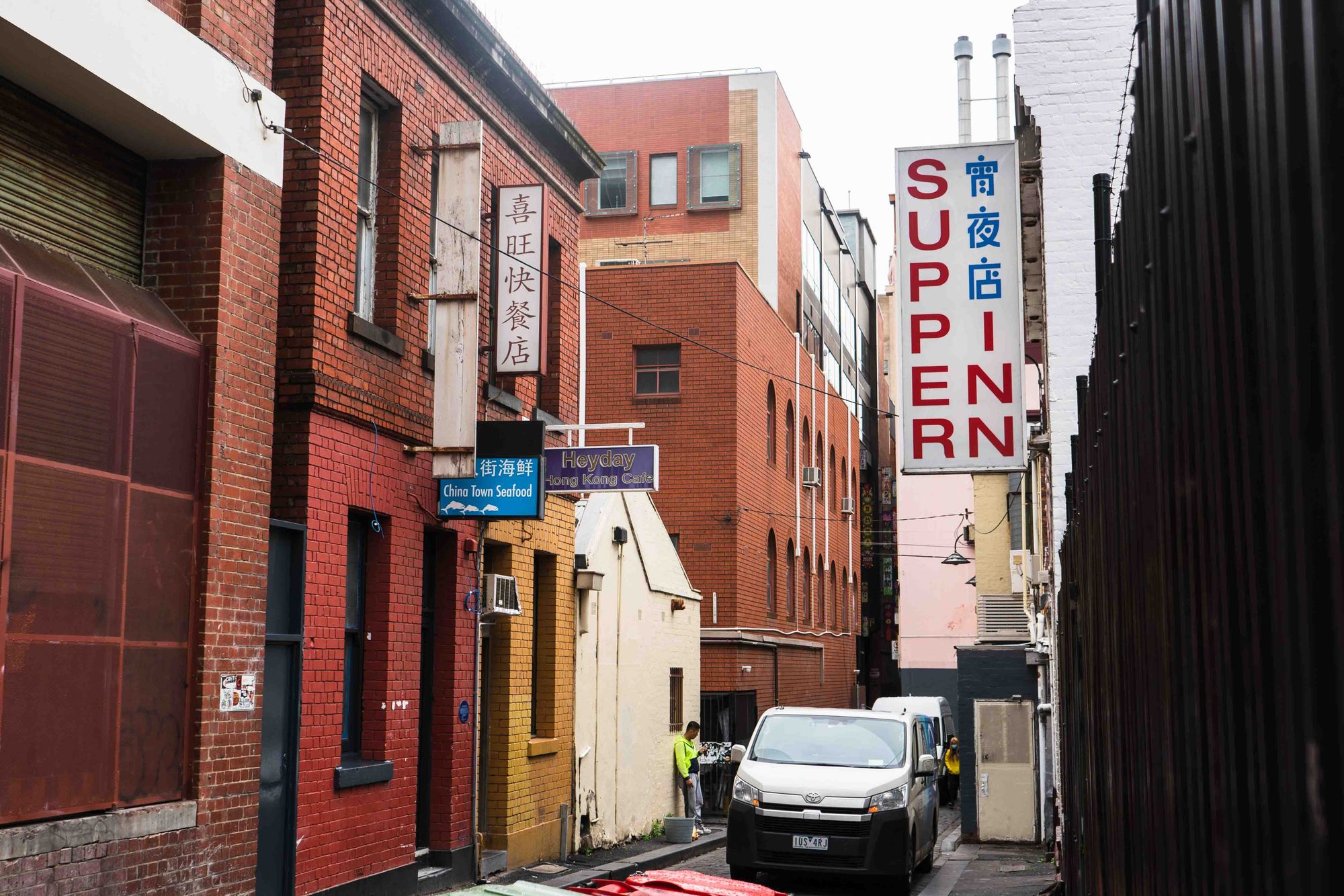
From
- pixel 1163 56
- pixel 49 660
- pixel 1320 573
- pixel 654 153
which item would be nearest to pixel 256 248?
pixel 49 660

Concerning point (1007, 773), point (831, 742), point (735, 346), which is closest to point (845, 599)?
point (735, 346)

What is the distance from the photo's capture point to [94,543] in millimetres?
7973

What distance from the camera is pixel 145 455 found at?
8.49 meters

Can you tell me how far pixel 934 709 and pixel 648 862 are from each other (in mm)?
21677

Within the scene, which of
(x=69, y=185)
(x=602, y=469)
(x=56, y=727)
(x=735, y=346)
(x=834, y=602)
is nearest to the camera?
(x=56, y=727)

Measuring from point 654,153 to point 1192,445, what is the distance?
112 feet

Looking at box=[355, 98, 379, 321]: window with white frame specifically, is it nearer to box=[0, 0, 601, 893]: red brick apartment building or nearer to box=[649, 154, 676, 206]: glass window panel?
box=[0, 0, 601, 893]: red brick apartment building

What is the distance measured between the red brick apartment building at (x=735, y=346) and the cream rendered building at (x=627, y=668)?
592 cm

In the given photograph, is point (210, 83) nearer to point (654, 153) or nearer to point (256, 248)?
point (256, 248)

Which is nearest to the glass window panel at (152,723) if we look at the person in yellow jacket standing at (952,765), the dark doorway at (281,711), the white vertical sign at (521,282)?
the dark doorway at (281,711)

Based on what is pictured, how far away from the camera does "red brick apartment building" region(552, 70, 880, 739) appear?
2888 centimetres

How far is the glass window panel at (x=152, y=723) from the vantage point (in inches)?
324

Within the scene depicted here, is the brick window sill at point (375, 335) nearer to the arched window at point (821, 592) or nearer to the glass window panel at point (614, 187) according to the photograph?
the glass window panel at point (614, 187)

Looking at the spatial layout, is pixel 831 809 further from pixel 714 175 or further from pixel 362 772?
pixel 714 175
